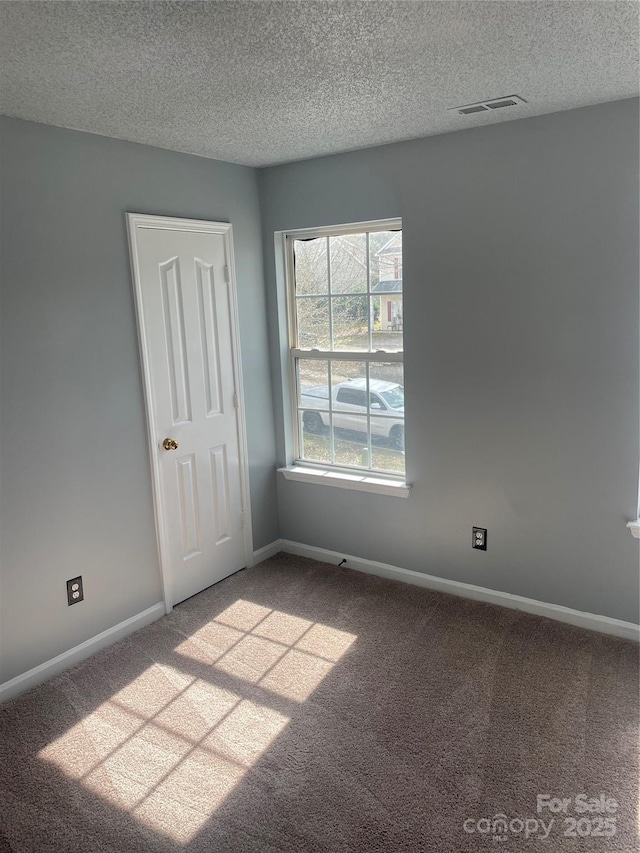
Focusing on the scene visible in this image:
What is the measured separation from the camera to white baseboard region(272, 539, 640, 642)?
304cm

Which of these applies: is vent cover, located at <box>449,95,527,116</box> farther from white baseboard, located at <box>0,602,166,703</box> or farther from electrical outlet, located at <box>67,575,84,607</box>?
white baseboard, located at <box>0,602,166,703</box>

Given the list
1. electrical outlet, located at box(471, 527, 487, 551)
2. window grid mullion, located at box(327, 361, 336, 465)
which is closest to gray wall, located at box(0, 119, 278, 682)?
window grid mullion, located at box(327, 361, 336, 465)

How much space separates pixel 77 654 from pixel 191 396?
4.71ft

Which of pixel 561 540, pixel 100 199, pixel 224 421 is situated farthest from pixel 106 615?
pixel 561 540

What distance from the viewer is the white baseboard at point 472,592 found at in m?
3.04

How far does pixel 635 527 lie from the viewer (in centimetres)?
285

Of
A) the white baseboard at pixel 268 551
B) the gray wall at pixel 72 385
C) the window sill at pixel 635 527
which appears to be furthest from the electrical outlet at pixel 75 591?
the window sill at pixel 635 527

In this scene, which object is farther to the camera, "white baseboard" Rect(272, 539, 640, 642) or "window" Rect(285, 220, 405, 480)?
"window" Rect(285, 220, 405, 480)

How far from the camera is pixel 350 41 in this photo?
6.18 feet

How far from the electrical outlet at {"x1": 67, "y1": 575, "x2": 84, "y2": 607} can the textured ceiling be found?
6.77 feet

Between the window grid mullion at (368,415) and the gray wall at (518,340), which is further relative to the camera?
the window grid mullion at (368,415)

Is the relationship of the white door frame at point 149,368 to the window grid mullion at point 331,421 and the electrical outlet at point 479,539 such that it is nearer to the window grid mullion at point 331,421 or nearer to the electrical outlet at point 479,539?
the window grid mullion at point 331,421

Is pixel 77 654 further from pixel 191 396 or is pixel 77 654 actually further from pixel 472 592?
pixel 472 592

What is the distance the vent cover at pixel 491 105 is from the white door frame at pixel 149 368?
4.85ft
